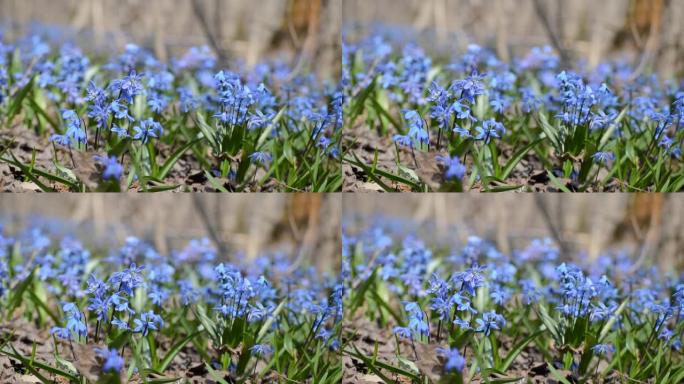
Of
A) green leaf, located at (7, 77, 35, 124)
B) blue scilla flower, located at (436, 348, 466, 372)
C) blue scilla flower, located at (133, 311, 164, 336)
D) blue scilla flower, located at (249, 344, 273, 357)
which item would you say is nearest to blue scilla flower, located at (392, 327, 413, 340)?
blue scilla flower, located at (436, 348, 466, 372)

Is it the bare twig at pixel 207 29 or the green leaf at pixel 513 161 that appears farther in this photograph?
the bare twig at pixel 207 29

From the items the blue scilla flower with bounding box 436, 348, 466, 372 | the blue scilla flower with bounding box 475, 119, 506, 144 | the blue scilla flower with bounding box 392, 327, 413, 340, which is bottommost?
the blue scilla flower with bounding box 436, 348, 466, 372

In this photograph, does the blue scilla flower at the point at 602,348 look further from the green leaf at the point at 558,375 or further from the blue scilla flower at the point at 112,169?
the blue scilla flower at the point at 112,169

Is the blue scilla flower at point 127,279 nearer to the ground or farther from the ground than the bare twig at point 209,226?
nearer to the ground

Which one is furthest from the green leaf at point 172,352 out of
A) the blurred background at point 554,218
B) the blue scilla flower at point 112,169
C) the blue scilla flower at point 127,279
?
the blurred background at point 554,218

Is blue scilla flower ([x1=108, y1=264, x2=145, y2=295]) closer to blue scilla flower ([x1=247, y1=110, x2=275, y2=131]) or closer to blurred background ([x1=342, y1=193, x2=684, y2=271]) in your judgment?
blue scilla flower ([x1=247, y1=110, x2=275, y2=131])

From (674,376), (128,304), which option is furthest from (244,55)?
(674,376)
